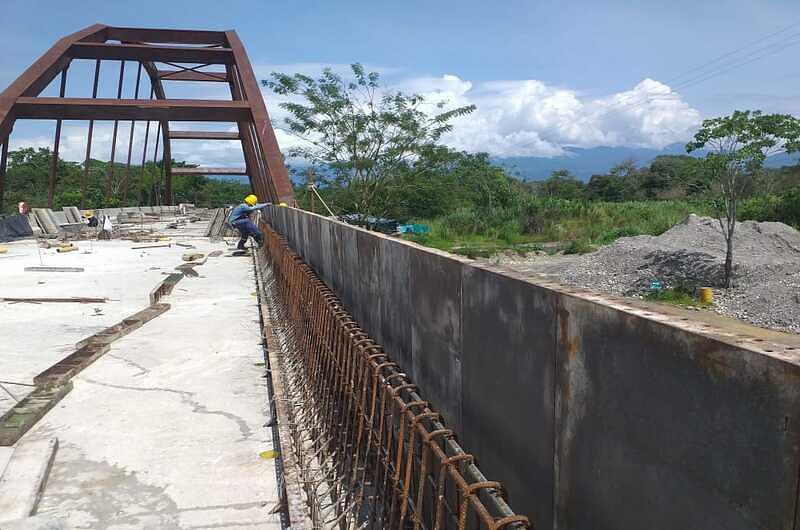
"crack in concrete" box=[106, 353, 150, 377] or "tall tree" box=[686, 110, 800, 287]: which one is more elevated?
"tall tree" box=[686, 110, 800, 287]

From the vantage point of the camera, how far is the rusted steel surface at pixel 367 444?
7.39 feet

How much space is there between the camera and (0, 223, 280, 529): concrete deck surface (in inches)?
135

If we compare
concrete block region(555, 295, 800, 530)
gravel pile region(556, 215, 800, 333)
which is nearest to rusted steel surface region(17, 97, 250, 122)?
gravel pile region(556, 215, 800, 333)

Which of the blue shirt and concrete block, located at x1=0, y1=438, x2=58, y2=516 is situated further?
the blue shirt

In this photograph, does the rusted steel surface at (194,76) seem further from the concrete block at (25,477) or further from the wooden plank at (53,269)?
the concrete block at (25,477)

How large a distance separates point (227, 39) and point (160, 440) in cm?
2674

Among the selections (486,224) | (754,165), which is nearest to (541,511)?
(754,165)

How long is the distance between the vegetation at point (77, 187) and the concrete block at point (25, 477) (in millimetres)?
51999

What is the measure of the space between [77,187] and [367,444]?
6943cm

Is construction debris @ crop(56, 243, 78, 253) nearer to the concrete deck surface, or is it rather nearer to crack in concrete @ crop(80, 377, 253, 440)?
the concrete deck surface

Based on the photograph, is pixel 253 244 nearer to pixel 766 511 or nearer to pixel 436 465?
pixel 436 465

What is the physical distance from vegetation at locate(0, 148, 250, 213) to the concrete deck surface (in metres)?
48.0

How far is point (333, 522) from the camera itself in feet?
10.4

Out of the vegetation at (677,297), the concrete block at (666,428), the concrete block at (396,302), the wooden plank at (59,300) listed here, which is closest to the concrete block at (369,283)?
the concrete block at (396,302)
